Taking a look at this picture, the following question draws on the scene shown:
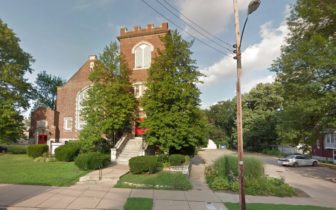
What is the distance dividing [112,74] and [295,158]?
22058mm

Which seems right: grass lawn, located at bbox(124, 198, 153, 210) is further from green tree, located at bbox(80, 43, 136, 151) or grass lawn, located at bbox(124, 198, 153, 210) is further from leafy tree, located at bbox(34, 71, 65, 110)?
leafy tree, located at bbox(34, 71, 65, 110)

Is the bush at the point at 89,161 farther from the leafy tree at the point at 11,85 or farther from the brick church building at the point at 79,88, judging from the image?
the leafy tree at the point at 11,85

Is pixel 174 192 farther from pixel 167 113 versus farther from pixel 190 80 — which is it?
pixel 190 80

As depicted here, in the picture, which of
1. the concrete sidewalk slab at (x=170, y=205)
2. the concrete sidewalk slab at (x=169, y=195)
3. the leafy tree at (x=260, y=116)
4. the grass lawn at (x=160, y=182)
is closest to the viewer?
the concrete sidewalk slab at (x=170, y=205)

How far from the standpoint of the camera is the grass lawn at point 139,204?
26.6 feet

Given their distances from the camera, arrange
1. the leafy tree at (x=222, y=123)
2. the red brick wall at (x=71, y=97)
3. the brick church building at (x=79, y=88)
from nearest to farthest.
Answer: the brick church building at (x=79, y=88) < the red brick wall at (x=71, y=97) < the leafy tree at (x=222, y=123)

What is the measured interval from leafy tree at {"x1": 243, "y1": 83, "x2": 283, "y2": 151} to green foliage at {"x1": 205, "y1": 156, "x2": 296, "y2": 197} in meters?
33.8

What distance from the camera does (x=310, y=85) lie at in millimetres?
15750

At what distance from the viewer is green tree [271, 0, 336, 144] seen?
602 inches

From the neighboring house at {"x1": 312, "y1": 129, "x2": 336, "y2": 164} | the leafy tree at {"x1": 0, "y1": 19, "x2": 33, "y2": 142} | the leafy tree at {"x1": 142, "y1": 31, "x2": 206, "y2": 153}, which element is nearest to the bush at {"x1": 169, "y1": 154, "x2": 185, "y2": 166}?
the leafy tree at {"x1": 142, "y1": 31, "x2": 206, "y2": 153}

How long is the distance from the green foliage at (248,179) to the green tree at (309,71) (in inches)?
234

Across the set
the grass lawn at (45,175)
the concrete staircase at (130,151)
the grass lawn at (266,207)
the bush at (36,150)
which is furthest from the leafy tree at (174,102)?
the bush at (36,150)

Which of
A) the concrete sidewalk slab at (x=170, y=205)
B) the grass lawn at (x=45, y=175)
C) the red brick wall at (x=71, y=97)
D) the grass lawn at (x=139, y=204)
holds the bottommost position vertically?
the concrete sidewalk slab at (x=170, y=205)

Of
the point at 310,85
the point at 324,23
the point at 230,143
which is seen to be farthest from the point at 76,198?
the point at 230,143
